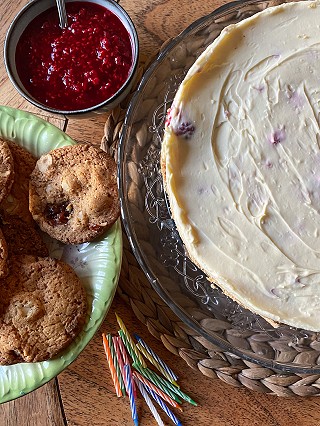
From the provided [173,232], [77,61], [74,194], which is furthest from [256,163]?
[77,61]

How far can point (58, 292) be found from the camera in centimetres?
167

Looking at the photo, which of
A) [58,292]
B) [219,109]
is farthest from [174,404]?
[219,109]

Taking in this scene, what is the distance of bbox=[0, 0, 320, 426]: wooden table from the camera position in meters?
1.72

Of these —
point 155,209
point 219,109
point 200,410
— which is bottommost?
point 200,410

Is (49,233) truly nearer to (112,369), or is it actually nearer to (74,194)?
(74,194)

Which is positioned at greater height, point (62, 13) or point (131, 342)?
point (62, 13)

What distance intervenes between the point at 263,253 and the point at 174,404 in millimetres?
545

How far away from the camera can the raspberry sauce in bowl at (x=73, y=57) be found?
5.74 ft

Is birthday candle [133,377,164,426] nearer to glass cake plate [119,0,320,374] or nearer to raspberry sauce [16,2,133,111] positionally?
glass cake plate [119,0,320,374]

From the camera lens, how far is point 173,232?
1641mm

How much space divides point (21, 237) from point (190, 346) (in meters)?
0.55

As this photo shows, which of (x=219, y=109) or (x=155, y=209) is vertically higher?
(x=219, y=109)

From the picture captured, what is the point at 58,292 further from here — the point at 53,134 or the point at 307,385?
the point at 307,385

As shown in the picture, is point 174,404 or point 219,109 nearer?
point 219,109
